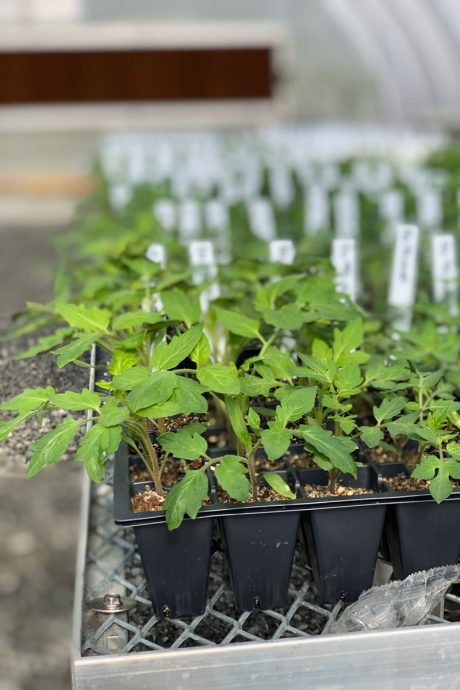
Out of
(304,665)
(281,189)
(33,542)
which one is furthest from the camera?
(281,189)

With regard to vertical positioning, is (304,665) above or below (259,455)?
below

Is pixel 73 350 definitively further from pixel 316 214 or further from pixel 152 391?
pixel 316 214

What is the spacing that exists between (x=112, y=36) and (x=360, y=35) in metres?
4.04

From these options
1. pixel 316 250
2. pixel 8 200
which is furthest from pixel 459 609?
pixel 8 200

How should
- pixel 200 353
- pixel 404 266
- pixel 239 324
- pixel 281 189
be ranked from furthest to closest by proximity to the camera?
1. pixel 281 189
2. pixel 404 266
3. pixel 239 324
4. pixel 200 353

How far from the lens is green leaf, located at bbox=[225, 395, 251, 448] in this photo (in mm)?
1052

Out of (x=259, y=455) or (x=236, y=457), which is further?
(x=259, y=455)

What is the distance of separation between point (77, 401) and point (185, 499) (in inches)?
7.4

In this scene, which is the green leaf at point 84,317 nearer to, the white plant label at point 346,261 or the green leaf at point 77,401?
the green leaf at point 77,401

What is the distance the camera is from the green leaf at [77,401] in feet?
3.32

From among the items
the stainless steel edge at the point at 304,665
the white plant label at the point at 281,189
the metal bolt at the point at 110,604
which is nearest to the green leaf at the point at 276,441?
the stainless steel edge at the point at 304,665

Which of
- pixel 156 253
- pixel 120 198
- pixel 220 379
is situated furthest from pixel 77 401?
Result: pixel 120 198

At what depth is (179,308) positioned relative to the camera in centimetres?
124

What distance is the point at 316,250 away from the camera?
208cm
